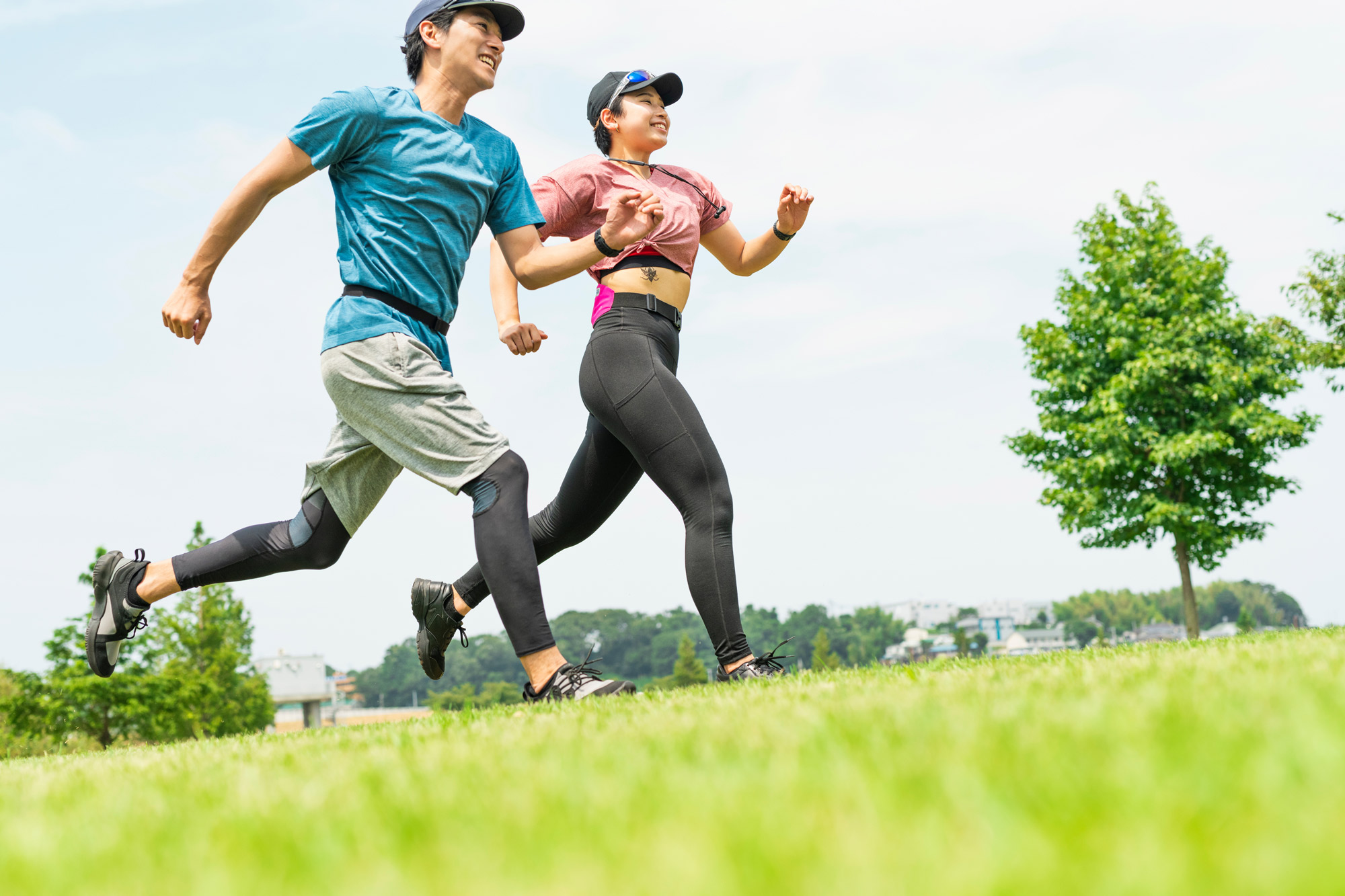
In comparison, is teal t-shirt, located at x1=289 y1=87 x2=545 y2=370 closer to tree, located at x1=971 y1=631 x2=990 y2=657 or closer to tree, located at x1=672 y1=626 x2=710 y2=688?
tree, located at x1=971 y1=631 x2=990 y2=657

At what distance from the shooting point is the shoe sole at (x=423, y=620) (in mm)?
5629

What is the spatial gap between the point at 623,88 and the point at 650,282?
1317 millimetres

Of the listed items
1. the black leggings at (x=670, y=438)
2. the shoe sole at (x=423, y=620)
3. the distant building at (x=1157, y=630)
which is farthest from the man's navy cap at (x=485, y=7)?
the distant building at (x=1157, y=630)

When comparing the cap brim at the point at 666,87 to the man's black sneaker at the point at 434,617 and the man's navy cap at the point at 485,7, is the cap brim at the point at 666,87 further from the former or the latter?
the man's black sneaker at the point at 434,617

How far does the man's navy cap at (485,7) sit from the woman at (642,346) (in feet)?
3.10

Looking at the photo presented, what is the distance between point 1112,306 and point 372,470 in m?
22.9

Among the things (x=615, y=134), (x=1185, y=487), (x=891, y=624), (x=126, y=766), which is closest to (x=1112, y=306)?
(x=1185, y=487)

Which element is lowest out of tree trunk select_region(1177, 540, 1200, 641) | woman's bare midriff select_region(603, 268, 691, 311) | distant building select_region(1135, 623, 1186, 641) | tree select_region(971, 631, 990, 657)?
distant building select_region(1135, 623, 1186, 641)

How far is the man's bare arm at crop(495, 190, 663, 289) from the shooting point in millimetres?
4855

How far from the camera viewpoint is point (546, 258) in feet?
17.4

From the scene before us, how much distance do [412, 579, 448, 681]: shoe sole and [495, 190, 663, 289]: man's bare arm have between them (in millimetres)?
1780

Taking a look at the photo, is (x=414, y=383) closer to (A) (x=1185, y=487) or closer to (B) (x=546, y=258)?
(B) (x=546, y=258)

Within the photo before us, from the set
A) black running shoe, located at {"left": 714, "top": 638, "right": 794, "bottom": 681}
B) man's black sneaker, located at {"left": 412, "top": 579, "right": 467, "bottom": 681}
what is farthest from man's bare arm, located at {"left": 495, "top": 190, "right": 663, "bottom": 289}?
black running shoe, located at {"left": 714, "top": 638, "right": 794, "bottom": 681}

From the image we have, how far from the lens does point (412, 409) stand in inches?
182
